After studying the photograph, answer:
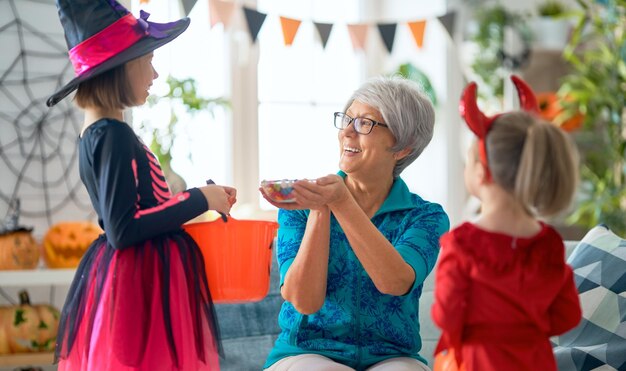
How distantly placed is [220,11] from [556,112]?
2.17m

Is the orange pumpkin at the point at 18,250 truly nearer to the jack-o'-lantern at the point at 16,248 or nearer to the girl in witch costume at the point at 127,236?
the jack-o'-lantern at the point at 16,248

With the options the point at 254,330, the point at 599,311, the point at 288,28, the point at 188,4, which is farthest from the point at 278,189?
the point at 288,28

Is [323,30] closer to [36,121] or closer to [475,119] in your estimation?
[36,121]

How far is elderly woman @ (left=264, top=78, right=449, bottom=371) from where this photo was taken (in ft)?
6.00

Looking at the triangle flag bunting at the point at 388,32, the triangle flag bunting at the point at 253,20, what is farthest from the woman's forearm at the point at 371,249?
the triangle flag bunting at the point at 388,32

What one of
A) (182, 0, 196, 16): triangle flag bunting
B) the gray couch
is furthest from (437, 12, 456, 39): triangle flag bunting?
the gray couch

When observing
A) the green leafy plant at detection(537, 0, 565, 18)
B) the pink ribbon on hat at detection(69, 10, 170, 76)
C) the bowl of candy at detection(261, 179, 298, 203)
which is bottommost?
the bowl of candy at detection(261, 179, 298, 203)

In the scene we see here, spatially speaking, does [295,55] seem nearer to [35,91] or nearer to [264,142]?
[264,142]

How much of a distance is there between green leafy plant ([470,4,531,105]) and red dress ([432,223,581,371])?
10.9 feet

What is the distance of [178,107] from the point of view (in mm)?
3805

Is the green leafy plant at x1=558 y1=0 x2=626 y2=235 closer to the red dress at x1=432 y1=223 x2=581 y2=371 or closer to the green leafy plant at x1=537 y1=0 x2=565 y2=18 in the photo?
the green leafy plant at x1=537 y1=0 x2=565 y2=18

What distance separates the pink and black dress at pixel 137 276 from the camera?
1.74 metres

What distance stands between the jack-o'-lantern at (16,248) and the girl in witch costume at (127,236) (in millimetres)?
1166

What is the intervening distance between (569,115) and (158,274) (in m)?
3.40
